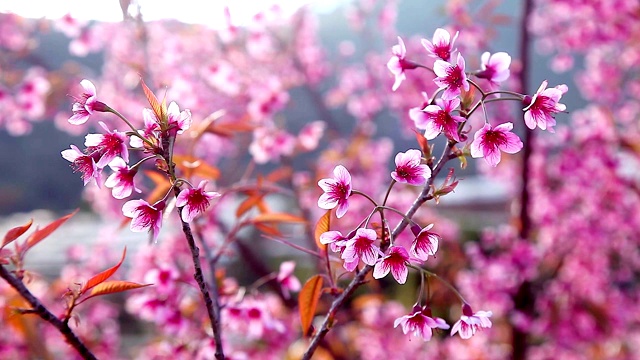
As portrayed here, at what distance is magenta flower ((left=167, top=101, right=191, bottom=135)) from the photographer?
2.22 ft

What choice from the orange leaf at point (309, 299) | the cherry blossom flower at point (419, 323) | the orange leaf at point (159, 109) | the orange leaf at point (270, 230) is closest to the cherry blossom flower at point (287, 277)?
the orange leaf at point (270, 230)

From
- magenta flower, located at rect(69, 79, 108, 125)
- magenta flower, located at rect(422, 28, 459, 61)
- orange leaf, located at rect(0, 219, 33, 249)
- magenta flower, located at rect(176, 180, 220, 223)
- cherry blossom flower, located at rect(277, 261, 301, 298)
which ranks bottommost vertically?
cherry blossom flower, located at rect(277, 261, 301, 298)

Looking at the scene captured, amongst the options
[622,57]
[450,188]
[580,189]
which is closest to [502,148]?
[450,188]

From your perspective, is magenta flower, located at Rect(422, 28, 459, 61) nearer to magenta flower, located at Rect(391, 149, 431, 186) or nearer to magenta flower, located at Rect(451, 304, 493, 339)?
magenta flower, located at Rect(391, 149, 431, 186)

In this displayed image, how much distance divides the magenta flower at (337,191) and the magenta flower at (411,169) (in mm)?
61

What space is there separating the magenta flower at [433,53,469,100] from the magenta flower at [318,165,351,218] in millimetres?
155

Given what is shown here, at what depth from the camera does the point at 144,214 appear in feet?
2.30

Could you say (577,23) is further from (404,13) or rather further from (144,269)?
(404,13)

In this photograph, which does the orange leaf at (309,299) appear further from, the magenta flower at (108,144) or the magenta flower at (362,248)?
the magenta flower at (108,144)

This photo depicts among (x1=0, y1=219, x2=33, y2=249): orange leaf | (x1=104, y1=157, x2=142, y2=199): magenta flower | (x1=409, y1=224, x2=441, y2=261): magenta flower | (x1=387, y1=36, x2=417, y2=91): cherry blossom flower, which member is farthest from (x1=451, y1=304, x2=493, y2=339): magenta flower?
(x1=0, y1=219, x2=33, y2=249): orange leaf

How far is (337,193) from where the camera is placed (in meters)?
0.73

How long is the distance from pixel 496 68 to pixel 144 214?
50 cm

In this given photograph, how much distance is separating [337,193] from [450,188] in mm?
139

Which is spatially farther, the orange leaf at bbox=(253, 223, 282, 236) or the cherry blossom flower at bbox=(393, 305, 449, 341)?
the orange leaf at bbox=(253, 223, 282, 236)
